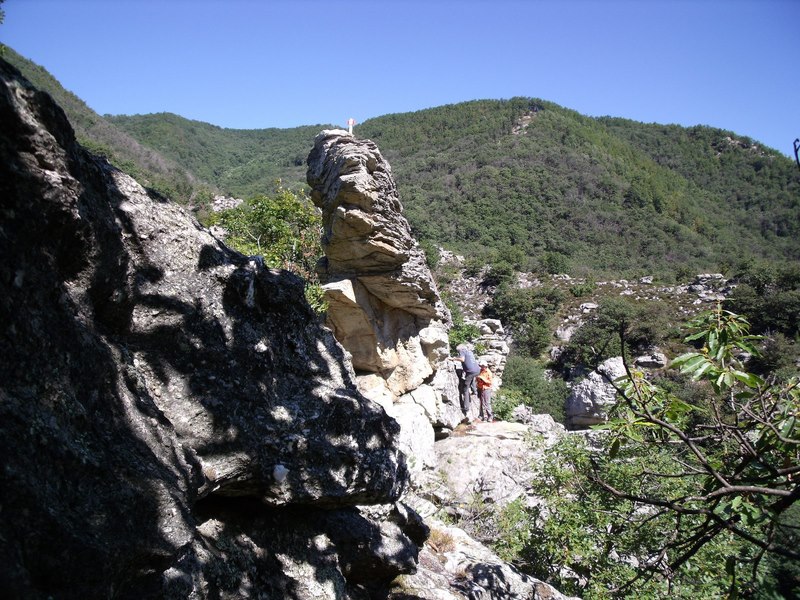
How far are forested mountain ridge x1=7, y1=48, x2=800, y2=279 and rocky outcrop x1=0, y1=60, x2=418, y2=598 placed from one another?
49.0 meters

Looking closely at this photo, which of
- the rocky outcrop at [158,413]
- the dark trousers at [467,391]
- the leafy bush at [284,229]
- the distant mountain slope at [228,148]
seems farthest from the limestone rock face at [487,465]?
the distant mountain slope at [228,148]

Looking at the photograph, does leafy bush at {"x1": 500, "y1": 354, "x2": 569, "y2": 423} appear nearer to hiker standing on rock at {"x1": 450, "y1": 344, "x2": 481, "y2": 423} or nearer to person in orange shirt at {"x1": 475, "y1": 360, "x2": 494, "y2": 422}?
person in orange shirt at {"x1": 475, "y1": 360, "x2": 494, "y2": 422}

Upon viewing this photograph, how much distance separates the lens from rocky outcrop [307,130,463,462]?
30.6 feet

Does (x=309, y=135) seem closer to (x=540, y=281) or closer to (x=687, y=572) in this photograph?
(x=540, y=281)

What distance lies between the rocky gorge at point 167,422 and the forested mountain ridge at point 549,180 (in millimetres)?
48837

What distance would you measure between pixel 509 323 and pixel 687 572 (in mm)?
33138

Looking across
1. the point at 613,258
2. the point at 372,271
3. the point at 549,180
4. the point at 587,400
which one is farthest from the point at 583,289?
the point at 549,180

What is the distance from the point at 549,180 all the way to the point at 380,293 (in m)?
74.7

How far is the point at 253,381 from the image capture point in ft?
10.5

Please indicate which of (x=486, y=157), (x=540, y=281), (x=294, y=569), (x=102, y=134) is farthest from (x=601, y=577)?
(x=486, y=157)

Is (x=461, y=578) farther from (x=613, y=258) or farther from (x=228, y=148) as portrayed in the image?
(x=228, y=148)

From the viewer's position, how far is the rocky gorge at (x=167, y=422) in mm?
1776

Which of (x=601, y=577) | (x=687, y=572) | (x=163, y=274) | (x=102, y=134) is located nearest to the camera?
(x=163, y=274)

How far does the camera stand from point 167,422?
2621 millimetres
